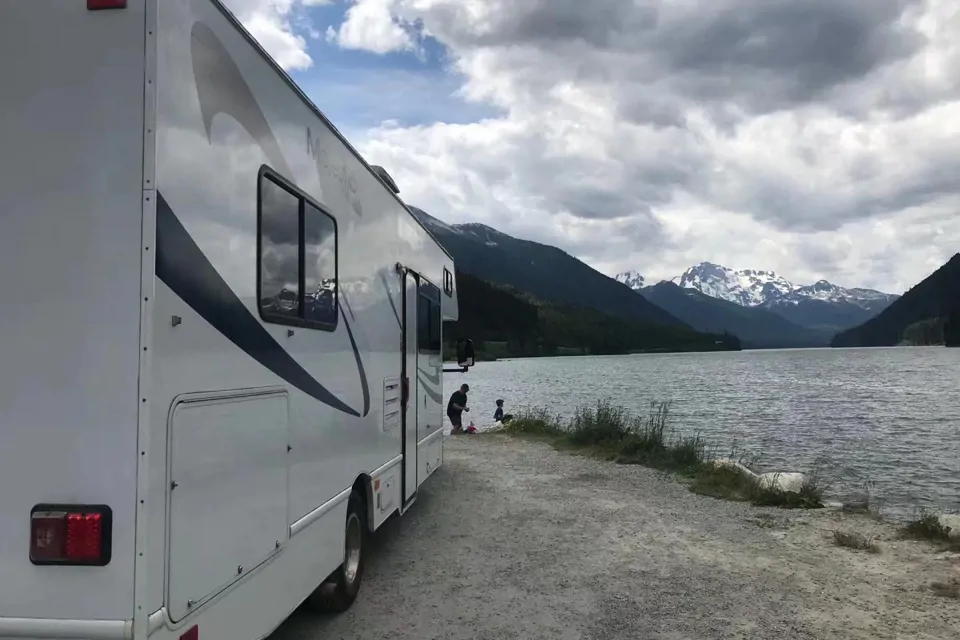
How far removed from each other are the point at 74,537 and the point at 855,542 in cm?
800

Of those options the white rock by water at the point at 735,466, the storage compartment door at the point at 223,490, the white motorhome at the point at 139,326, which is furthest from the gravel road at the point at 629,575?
the white motorhome at the point at 139,326

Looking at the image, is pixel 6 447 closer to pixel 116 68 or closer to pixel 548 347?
pixel 116 68

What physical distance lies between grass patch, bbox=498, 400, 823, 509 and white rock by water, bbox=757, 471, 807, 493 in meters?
0.07

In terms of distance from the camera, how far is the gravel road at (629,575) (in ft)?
19.4

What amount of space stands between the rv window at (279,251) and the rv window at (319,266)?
0.16 metres

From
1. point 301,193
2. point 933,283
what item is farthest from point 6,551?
point 933,283

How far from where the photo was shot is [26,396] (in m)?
2.90

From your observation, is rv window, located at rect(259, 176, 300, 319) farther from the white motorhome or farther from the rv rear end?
the rv rear end

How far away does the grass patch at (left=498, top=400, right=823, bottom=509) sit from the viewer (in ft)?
35.3

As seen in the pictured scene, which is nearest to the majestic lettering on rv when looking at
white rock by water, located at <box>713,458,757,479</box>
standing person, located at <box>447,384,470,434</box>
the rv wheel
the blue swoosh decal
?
the blue swoosh decal

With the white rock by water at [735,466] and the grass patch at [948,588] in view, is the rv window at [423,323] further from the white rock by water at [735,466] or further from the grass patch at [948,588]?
the white rock by water at [735,466]

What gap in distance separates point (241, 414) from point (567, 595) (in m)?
4.06

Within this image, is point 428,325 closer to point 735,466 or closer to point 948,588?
point 948,588

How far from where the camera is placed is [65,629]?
9.21 ft
